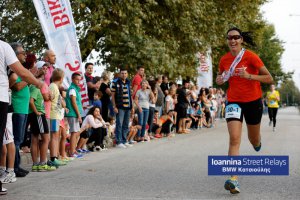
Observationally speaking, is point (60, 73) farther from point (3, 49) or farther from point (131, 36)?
point (131, 36)

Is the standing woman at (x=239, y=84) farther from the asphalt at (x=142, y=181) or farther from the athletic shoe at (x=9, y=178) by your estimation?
the athletic shoe at (x=9, y=178)

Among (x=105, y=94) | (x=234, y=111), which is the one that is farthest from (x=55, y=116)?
(x=105, y=94)

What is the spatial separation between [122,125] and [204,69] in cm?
1417

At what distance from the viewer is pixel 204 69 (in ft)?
90.8

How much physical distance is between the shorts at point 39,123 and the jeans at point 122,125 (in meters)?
4.91

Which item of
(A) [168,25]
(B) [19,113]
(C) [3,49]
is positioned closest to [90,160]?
(B) [19,113]

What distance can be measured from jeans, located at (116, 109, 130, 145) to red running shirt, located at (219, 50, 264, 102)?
22.5ft

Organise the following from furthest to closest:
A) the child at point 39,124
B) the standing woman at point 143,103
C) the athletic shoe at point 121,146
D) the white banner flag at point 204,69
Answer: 1. the white banner flag at point 204,69
2. the standing woman at point 143,103
3. the athletic shoe at point 121,146
4. the child at point 39,124

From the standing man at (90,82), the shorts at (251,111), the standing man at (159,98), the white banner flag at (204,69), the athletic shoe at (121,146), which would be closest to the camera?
the shorts at (251,111)

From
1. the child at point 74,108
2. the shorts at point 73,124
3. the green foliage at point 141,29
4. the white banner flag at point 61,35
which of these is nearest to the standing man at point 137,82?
the green foliage at point 141,29

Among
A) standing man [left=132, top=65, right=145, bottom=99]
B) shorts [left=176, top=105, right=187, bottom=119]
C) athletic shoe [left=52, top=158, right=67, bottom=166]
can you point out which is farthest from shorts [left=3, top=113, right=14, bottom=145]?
shorts [left=176, top=105, right=187, bottom=119]

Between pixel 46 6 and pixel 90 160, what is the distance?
3.42 metres

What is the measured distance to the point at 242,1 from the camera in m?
26.0

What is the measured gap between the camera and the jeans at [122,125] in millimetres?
13812
